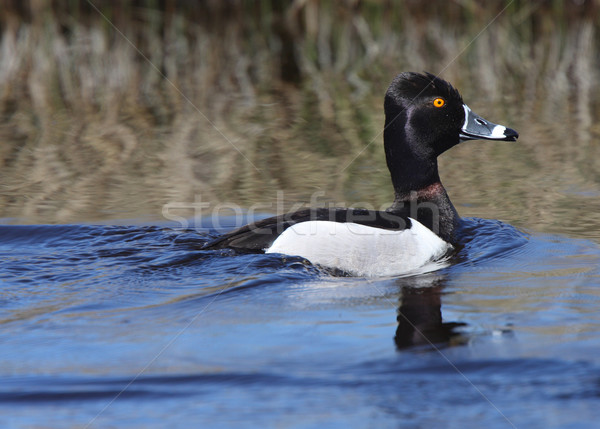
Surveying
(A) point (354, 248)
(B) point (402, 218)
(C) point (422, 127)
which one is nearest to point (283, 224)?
(A) point (354, 248)

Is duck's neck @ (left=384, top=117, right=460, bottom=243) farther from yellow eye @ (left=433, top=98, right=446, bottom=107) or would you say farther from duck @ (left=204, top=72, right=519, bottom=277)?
yellow eye @ (left=433, top=98, right=446, bottom=107)

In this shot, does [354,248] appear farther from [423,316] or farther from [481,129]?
[481,129]

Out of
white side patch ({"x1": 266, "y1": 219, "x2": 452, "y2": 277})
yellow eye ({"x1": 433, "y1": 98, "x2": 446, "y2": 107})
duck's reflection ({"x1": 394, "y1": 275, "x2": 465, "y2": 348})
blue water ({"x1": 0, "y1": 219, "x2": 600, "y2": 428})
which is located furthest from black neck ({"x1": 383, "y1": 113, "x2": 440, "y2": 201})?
duck's reflection ({"x1": 394, "y1": 275, "x2": 465, "y2": 348})

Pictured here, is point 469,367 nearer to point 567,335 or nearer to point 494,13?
→ point 567,335

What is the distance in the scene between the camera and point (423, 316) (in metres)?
5.19

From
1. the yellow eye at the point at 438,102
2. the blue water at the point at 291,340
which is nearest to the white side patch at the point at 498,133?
the yellow eye at the point at 438,102

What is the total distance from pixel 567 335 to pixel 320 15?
12761 mm

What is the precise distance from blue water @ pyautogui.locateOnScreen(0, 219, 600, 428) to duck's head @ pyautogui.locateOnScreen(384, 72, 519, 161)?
3.03 ft

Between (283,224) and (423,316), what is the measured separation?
154 cm

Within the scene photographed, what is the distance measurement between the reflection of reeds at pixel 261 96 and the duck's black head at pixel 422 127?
2.98ft

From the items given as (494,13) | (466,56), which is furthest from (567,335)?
(494,13)

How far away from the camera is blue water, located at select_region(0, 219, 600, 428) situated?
4023mm

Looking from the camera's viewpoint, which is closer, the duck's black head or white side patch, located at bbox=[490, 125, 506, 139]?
the duck's black head

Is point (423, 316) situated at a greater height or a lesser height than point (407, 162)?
lesser
